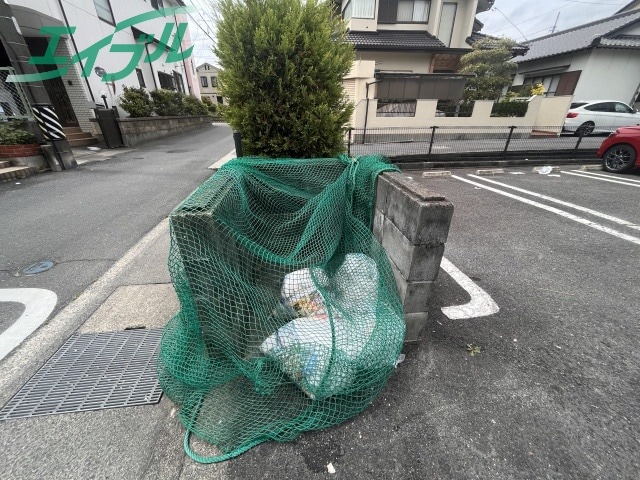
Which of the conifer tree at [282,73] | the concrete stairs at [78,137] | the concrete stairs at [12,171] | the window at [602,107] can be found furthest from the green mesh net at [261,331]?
the window at [602,107]

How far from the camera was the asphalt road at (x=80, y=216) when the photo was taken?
3.04 m

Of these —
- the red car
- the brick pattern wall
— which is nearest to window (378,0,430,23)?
the red car

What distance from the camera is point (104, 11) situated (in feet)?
39.2

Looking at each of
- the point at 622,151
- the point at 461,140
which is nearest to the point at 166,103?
the point at 461,140

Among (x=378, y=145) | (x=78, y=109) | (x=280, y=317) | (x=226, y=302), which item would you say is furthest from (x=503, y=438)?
(x=78, y=109)

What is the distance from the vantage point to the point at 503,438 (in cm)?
150

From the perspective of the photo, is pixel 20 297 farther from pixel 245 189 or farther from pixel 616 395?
pixel 616 395

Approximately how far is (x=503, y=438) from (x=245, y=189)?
97.0 inches

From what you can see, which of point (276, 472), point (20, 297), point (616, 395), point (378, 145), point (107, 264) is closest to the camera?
point (276, 472)

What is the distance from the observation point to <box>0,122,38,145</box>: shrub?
659cm

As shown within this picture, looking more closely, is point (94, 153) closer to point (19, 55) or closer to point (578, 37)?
point (19, 55)

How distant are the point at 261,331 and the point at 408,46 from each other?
1639 centimetres

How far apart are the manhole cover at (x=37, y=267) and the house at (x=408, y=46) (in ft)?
35.2

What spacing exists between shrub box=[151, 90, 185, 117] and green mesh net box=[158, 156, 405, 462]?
594 inches
